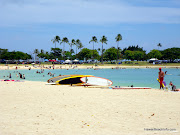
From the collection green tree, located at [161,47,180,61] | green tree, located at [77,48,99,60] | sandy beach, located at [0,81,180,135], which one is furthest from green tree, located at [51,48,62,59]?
sandy beach, located at [0,81,180,135]

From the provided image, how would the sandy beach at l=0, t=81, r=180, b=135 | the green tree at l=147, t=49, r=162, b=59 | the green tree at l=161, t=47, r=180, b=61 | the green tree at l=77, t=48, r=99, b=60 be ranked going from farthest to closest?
the green tree at l=147, t=49, r=162, b=59
the green tree at l=77, t=48, r=99, b=60
the green tree at l=161, t=47, r=180, b=61
the sandy beach at l=0, t=81, r=180, b=135

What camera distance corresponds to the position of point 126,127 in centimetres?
742

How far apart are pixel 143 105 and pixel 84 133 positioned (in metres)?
5.54

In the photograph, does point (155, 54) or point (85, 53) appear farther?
point (155, 54)

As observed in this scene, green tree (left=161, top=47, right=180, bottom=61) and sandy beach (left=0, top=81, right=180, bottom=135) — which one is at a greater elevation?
green tree (left=161, top=47, right=180, bottom=61)

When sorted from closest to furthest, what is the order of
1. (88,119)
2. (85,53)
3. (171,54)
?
(88,119) < (171,54) < (85,53)

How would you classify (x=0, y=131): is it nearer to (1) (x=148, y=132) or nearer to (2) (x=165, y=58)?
(1) (x=148, y=132)

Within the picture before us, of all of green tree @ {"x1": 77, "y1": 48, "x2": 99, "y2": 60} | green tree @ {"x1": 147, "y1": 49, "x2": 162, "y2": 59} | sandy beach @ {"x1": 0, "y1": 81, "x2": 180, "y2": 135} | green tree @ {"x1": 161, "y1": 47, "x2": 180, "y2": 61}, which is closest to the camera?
sandy beach @ {"x1": 0, "y1": 81, "x2": 180, "y2": 135}

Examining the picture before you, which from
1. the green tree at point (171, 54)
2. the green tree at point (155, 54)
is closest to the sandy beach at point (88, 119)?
the green tree at point (171, 54)

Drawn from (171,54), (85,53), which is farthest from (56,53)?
(171,54)

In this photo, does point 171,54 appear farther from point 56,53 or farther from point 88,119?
point 88,119

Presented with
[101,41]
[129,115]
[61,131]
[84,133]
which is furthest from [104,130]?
[101,41]

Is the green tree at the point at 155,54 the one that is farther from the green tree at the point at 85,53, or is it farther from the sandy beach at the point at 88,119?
the sandy beach at the point at 88,119

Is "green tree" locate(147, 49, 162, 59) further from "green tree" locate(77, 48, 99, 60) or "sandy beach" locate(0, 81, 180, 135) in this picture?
"sandy beach" locate(0, 81, 180, 135)
